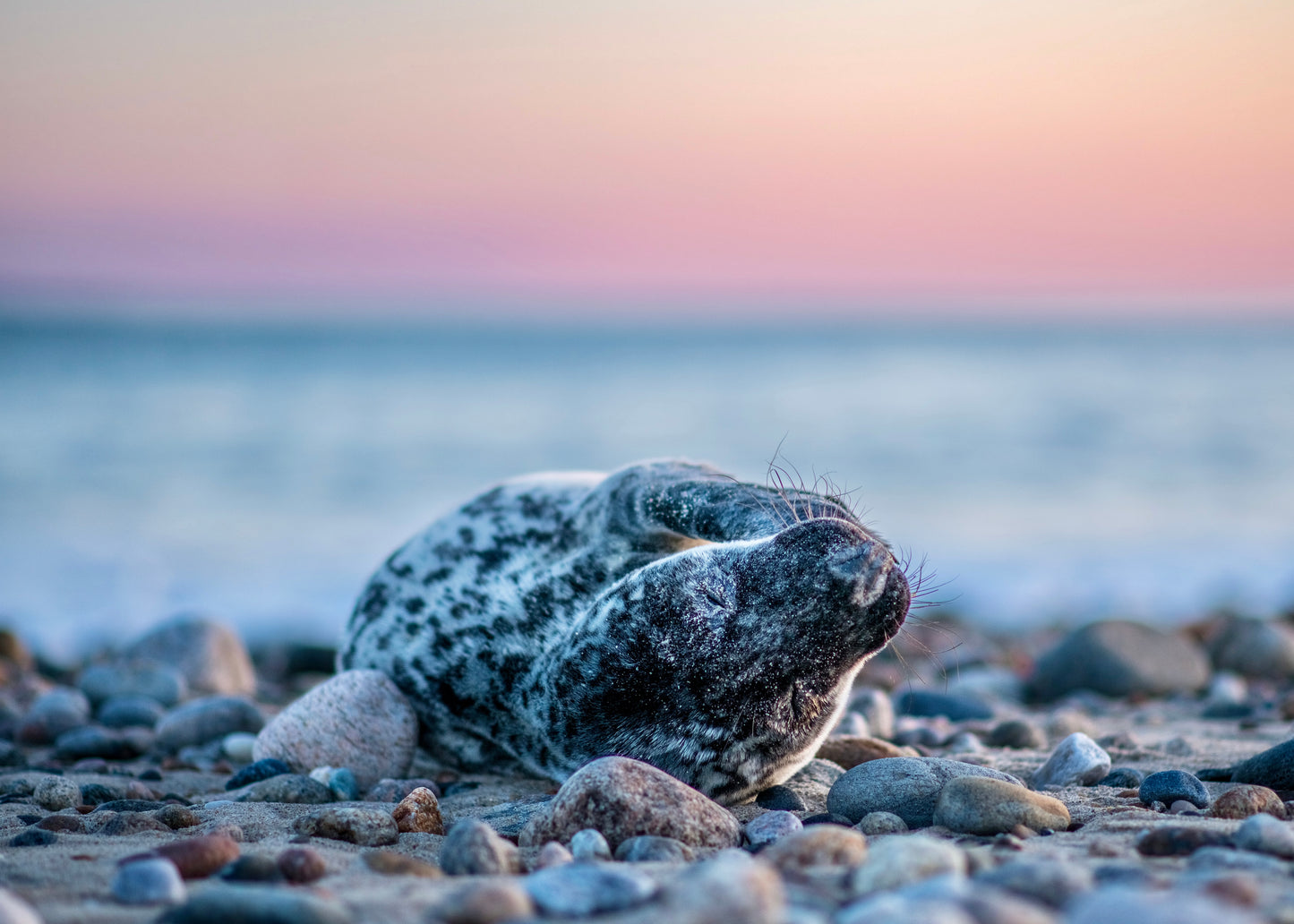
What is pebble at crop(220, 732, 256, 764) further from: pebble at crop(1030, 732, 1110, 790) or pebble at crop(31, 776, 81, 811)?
pebble at crop(1030, 732, 1110, 790)

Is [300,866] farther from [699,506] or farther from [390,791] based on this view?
[699,506]

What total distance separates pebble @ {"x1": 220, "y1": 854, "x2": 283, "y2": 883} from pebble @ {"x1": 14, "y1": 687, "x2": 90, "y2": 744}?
3.37 meters

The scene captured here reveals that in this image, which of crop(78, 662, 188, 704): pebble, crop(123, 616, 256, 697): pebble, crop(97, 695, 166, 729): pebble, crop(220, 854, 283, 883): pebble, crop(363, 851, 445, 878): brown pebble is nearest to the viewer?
crop(220, 854, 283, 883): pebble

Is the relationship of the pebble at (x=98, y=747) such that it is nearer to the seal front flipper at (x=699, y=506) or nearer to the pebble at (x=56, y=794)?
the pebble at (x=56, y=794)

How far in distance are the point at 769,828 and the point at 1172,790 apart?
138 cm

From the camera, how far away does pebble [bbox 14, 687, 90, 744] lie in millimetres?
5672

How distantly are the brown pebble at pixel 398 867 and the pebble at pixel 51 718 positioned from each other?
3366 mm

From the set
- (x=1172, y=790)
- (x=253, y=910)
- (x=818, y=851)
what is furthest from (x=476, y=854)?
(x=1172, y=790)

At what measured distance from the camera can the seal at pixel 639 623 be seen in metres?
3.42

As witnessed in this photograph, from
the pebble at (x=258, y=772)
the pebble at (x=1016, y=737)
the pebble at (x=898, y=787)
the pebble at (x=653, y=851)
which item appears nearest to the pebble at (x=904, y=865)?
the pebble at (x=653, y=851)

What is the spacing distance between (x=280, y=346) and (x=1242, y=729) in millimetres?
57897

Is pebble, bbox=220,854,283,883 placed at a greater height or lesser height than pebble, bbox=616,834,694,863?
greater

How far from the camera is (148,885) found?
104 inches

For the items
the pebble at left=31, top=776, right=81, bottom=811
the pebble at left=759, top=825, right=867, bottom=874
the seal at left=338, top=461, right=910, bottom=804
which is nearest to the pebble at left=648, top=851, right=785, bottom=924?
the pebble at left=759, top=825, right=867, bottom=874
